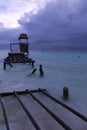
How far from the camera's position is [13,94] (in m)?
11.9

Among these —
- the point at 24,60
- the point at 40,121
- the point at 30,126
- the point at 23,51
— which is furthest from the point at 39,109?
the point at 23,51

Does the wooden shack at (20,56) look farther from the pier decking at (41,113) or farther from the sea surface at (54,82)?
the pier decking at (41,113)

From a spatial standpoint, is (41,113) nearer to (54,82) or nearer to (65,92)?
(65,92)

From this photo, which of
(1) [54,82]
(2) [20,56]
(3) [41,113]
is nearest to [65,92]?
(3) [41,113]

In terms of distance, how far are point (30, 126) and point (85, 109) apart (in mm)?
3971

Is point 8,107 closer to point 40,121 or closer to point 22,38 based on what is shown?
point 40,121

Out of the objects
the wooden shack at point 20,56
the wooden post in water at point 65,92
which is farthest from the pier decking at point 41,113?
the wooden shack at point 20,56

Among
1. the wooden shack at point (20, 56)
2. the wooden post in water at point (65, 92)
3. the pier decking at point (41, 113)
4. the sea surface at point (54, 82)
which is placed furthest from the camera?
the wooden shack at point (20, 56)

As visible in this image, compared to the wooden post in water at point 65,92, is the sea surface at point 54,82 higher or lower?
lower

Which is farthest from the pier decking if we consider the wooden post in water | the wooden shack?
the wooden shack

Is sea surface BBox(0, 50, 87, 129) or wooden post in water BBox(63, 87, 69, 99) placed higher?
wooden post in water BBox(63, 87, 69, 99)

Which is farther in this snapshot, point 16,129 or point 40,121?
point 40,121

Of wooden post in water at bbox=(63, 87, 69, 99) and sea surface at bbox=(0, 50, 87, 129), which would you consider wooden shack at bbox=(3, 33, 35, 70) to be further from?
wooden post in water at bbox=(63, 87, 69, 99)

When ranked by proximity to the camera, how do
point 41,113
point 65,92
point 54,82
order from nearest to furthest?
point 41,113 < point 65,92 < point 54,82
